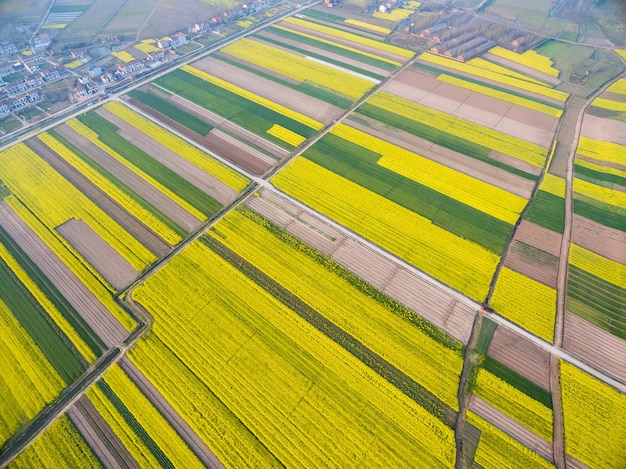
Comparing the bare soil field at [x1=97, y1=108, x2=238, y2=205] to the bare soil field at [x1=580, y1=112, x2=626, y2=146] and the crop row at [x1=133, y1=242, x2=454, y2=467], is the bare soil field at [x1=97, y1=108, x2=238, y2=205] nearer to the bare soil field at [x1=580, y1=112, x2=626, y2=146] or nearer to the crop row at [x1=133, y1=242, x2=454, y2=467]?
the crop row at [x1=133, y1=242, x2=454, y2=467]

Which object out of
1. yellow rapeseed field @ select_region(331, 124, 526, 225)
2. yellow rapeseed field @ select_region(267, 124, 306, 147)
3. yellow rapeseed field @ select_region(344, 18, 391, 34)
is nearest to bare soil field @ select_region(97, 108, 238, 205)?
yellow rapeseed field @ select_region(267, 124, 306, 147)

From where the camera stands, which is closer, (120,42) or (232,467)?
(232,467)

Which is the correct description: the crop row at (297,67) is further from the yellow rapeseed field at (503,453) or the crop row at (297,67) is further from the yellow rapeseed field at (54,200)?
the yellow rapeseed field at (503,453)

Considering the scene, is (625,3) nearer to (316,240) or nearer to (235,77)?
(235,77)

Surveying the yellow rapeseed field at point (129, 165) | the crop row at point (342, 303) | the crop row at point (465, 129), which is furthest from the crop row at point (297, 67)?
the crop row at point (342, 303)

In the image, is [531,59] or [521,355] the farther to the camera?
[531,59]

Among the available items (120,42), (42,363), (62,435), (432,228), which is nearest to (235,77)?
(120,42)

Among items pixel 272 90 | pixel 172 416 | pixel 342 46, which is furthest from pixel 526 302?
pixel 342 46

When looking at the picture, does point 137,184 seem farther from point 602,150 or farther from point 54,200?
point 602,150
